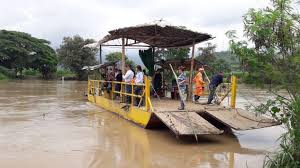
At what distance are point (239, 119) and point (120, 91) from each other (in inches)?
198

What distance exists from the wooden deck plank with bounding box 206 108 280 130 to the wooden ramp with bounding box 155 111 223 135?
50cm

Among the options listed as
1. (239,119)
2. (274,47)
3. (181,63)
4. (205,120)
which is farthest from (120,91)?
(274,47)

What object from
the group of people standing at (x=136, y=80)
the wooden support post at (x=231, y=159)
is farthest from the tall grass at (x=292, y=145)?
the group of people standing at (x=136, y=80)

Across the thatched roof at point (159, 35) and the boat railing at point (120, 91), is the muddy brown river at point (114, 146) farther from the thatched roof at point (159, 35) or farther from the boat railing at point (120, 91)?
the thatched roof at point (159, 35)

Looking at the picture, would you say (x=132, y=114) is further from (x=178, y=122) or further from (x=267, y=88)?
(x=267, y=88)

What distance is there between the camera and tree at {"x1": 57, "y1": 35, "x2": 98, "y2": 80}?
155 feet

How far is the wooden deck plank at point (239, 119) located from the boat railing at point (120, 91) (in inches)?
66.8

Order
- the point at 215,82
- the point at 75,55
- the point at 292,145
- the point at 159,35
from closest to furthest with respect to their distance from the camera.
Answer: the point at 292,145 → the point at 215,82 → the point at 159,35 → the point at 75,55

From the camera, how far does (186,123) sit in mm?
9023

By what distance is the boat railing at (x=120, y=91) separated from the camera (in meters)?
10.2

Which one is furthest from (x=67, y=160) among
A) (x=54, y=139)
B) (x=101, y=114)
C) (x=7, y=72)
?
(x=7, y=72)

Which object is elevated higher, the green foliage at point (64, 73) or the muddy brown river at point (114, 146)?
the green foliage at point (64, 73)

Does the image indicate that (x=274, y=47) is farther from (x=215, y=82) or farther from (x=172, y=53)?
(x=172, y=53)

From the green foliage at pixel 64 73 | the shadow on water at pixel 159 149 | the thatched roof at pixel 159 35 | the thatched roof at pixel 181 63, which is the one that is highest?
the thatched roof at pixel 159 35
